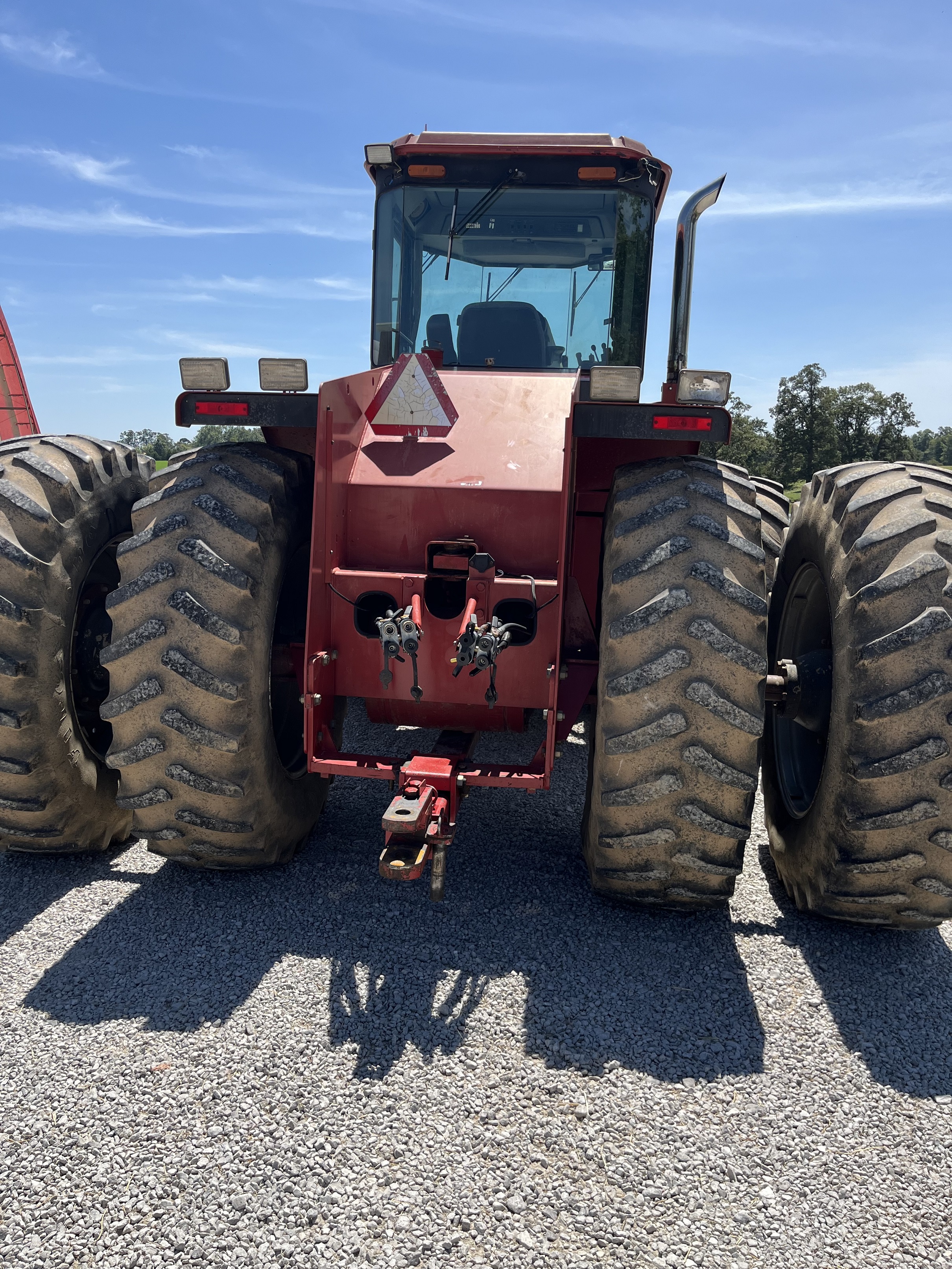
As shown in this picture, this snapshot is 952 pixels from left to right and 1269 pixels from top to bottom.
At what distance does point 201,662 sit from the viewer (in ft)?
10.3

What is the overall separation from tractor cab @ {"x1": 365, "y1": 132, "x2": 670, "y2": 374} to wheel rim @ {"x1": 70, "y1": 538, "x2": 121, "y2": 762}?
1957 mm

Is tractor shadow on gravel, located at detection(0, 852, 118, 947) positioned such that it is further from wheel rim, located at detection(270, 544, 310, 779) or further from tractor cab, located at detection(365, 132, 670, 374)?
tractor cab, located at detection(365, 132, 670, 374)

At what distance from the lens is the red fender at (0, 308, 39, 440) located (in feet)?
38.1

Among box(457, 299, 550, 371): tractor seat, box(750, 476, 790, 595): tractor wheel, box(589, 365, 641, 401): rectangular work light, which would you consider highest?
box(457, 299, 550, 371): tractor seat

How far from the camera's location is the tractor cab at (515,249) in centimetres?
455

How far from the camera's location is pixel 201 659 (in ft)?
10.3

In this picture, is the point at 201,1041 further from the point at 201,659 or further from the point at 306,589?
the point at 306,589

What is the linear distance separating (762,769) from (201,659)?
2775 mm

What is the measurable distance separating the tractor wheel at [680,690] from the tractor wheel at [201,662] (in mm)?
1266

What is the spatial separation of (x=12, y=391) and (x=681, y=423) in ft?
36.6

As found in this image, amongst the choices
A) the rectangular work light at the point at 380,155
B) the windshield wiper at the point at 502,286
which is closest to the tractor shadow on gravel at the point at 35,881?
the windshield wiper at the point at 502,286

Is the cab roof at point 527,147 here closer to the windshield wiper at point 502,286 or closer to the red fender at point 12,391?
the windshield wiper at point 502,286

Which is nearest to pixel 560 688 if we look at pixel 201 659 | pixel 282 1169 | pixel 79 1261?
pixel 201 659

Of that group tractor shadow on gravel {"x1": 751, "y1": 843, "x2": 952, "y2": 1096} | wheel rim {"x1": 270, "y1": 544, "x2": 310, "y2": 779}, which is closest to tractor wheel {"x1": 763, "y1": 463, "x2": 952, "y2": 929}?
tractor shadow on gravel {"x1": 751, "y1": 843, "x2": 952, "y2": 1096}
